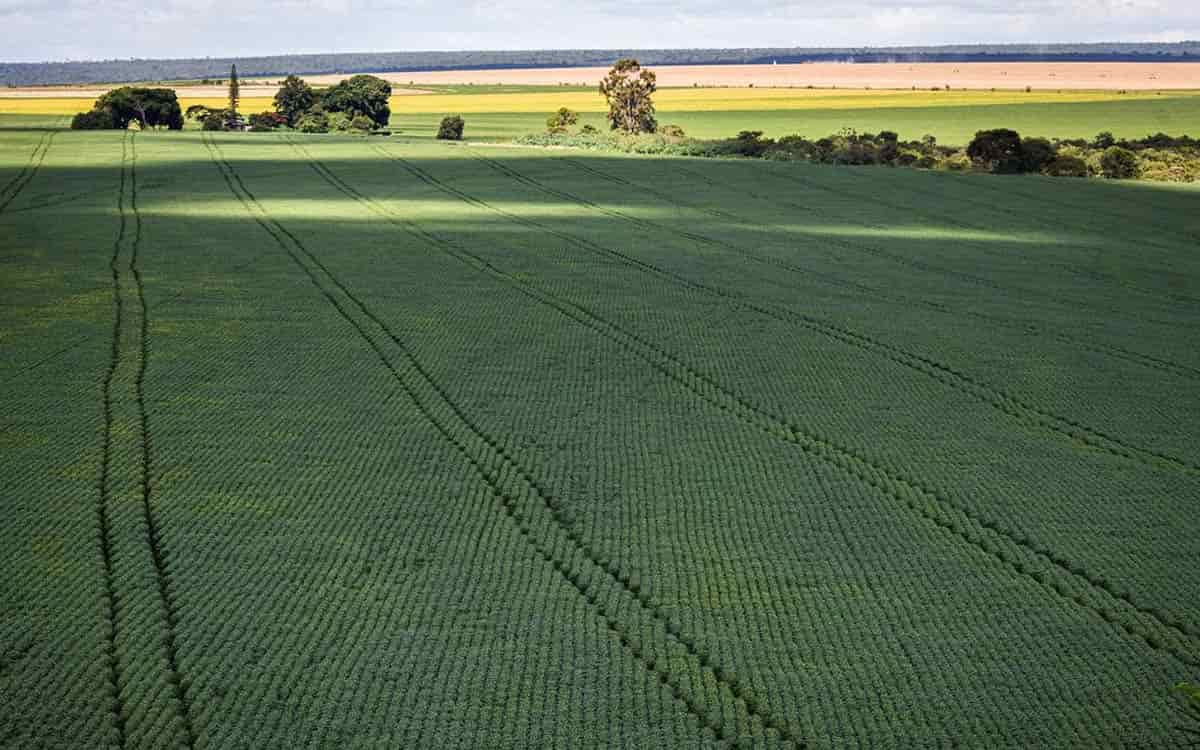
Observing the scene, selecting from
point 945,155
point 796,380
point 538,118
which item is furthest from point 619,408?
point 538,118

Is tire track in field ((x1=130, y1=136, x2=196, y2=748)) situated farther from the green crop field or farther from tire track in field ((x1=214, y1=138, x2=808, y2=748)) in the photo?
tire track in field ((x1=214, y1=138, x2=808, y2=748))

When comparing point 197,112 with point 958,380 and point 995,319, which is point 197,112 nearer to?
point 995,319

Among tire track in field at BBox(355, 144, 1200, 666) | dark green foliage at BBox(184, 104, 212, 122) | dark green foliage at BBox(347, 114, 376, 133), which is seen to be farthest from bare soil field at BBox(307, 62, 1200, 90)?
tire track in field at BBox(355, 144, 1200, 666)

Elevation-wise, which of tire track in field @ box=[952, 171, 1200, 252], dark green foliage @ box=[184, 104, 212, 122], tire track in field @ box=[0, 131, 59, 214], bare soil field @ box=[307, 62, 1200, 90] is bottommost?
dark green foliage @ box=[184, 104, 212, 122]

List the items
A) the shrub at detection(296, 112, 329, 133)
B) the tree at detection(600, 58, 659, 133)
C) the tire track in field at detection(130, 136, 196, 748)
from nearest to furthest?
the tire track in field at detection(130, 136, 196, 748) < the shrub at detection(296, 112, 329, 133) < the tree at detection(600, 58, 659, 133)

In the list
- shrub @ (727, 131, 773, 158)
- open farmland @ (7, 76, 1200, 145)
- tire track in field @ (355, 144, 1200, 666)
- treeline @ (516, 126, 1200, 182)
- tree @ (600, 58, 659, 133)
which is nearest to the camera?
tire track in field @ (355, 144, 1200, 666)

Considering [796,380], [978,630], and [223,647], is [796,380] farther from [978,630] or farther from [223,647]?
[223,647]
